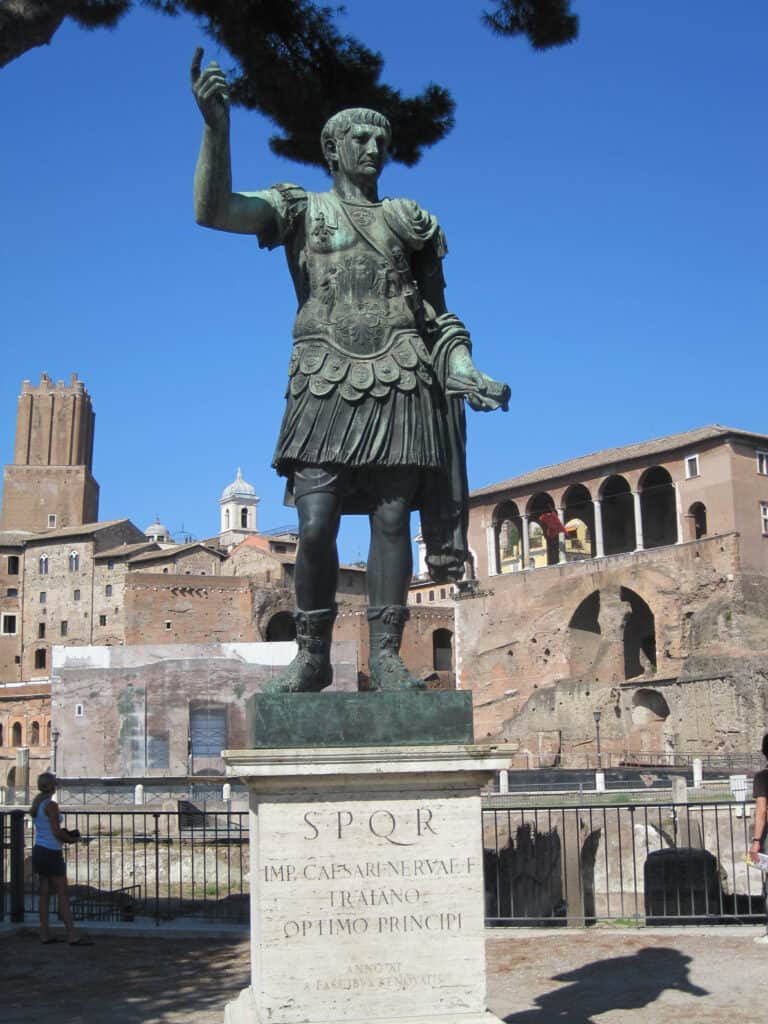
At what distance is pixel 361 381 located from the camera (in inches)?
183

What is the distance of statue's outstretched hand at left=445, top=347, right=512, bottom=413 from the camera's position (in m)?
4.70

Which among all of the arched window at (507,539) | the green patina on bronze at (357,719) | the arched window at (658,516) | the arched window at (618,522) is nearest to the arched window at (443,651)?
the arched window at (507,539)

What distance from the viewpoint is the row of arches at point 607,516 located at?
52.8 meters

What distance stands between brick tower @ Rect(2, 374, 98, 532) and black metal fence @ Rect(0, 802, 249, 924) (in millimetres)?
63523

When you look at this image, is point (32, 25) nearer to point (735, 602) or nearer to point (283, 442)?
point (283, 442)

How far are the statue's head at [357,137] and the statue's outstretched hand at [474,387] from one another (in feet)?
2.92

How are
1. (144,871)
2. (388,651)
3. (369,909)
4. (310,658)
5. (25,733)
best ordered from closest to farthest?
(369,909) → (310,658) → (388,651) → (144,871) → (25,733)

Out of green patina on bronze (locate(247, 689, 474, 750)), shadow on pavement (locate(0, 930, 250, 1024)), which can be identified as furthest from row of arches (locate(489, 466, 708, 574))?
green patina on bronze (locate(247, 689, 474, 750))

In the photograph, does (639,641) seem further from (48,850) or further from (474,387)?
(474,387)

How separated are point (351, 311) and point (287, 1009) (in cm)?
259

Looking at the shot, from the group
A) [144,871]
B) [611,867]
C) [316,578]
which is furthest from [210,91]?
[611,867]

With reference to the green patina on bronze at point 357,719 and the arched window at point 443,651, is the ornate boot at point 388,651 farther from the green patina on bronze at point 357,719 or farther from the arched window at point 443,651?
the arched window at point 443,651

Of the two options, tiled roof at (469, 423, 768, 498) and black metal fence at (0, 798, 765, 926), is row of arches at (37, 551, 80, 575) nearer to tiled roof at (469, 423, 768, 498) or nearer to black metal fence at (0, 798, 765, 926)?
tiled roof at (469, 423, 768, 498)

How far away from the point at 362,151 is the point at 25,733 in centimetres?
6019
